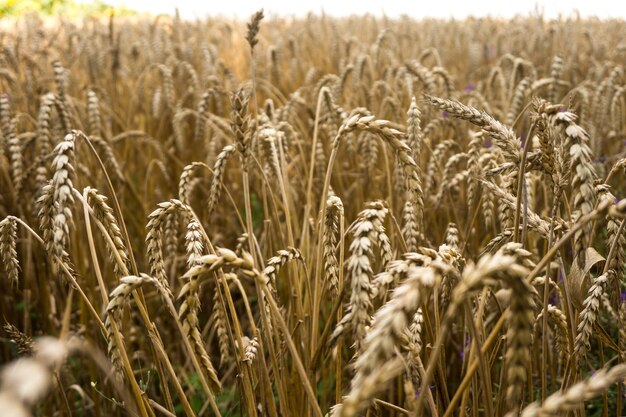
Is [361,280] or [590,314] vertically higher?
[361,280]

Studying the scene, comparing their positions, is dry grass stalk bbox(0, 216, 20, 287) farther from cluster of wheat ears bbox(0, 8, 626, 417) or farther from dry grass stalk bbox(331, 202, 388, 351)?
dry grass stalk bbox(331, 202, 388, 351)

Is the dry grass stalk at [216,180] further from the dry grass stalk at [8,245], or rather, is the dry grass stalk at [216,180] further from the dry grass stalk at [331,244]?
the dry grass stalk at [8,245]

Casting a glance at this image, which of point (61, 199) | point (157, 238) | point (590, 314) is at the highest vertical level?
point (61, 199)

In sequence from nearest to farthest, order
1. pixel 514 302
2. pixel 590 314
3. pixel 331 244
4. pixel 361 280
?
pixel 514 302 < pixel 361 280 < pixel 590 314 < pixel 331 244

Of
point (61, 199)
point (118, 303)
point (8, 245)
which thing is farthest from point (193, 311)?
point (8, 245)

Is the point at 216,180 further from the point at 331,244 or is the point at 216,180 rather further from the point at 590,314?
the point at 590,314

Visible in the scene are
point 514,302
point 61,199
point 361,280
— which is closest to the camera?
point 514,302

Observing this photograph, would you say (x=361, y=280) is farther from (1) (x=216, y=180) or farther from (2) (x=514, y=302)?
(1) (x=216, y=180)

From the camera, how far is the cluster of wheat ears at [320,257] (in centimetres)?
72

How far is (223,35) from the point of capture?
6.73 meters

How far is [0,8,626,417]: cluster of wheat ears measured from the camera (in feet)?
2.38

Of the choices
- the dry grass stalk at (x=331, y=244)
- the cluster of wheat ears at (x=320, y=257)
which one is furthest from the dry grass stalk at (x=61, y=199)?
the dry grass stalk at (x=331, y=244)

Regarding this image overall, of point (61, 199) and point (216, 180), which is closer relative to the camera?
point (61, 199)

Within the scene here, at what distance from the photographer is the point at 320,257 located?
1.16m
